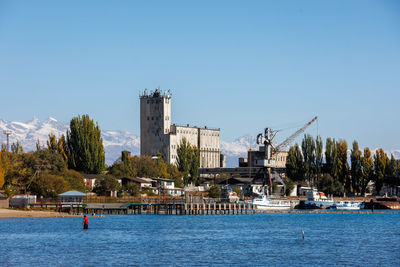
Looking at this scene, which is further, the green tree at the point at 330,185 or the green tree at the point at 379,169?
the green tree at the point at 379,169

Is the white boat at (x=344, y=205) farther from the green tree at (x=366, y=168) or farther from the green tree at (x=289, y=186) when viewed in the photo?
the green tree at (x=289, y=186)

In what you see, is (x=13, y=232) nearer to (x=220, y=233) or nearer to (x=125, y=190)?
(x=220, y=233)

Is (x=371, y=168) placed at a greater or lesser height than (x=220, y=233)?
greater

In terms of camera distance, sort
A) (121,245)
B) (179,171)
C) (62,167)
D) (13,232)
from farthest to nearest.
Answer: (179,171) < (62,167) < (13,232) < (121,245)

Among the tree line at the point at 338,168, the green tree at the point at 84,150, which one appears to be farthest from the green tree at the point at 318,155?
the green tree at the point at 84,150

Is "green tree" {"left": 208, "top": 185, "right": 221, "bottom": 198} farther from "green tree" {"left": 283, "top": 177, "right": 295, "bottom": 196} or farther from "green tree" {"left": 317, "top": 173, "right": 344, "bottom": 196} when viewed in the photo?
"green tree" {"left": 317, "top": 173, "right": 344, "bottom": 196}

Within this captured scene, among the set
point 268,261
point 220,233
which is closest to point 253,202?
point 220,233

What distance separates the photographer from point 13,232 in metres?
78.1

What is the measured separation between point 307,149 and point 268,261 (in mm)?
108668

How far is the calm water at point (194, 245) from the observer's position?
2114 inches

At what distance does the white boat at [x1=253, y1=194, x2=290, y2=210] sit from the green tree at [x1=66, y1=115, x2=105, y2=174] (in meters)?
30.4

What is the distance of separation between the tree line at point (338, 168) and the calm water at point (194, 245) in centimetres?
6293

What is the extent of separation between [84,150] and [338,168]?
52659 mm

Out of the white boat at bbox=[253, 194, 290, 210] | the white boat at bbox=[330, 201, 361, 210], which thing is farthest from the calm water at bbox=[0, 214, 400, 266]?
the white boat at bbox=[330, 201, 361, 210]
